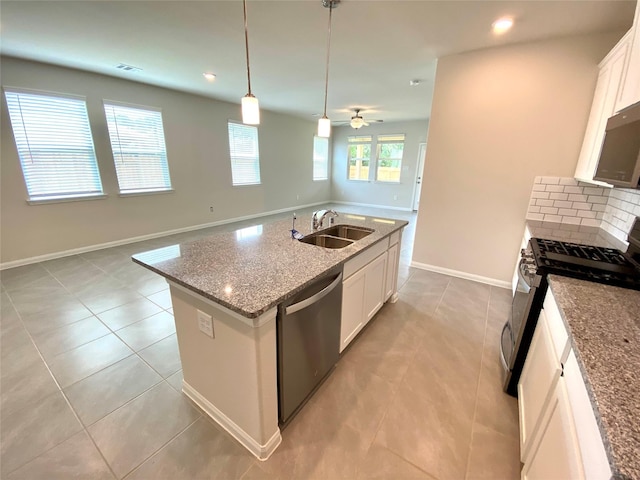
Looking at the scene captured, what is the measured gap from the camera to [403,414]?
63.0 inches

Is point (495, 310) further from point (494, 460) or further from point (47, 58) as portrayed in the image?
point (47, 58)

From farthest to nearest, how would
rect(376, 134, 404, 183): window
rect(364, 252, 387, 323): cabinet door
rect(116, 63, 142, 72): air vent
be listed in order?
rect(376, 134, 404, 183): window
rect(116, 63, 142, 72): air vent
rect(364, 252, 387, 323): cabinet door

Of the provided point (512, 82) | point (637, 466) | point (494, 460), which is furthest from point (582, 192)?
point (637, 466)

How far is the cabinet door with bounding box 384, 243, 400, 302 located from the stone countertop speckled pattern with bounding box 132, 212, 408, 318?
1.52ft

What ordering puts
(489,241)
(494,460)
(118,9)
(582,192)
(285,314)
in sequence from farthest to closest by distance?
1. (489,241)
2. (582,192)
3. (118,9)
4. (494,460)
5. (285,314)

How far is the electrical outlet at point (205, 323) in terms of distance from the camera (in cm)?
131

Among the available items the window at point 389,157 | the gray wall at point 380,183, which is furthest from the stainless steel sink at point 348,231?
the window at point 389,157

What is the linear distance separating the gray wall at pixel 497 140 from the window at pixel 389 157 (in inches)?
194

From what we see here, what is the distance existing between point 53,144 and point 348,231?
165 inches

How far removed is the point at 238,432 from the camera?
4.70ft

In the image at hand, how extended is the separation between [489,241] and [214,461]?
3355 mm

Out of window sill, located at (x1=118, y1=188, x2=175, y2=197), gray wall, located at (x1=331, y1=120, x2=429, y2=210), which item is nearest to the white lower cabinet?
window sill, located at (x1=118, y1=188, x2=175, y2=197)

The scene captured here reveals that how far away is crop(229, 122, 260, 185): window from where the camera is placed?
5938 millimetres

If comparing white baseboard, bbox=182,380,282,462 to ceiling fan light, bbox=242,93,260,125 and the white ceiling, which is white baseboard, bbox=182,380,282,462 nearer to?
ceiling fan light, bbox=242,93,260,125
